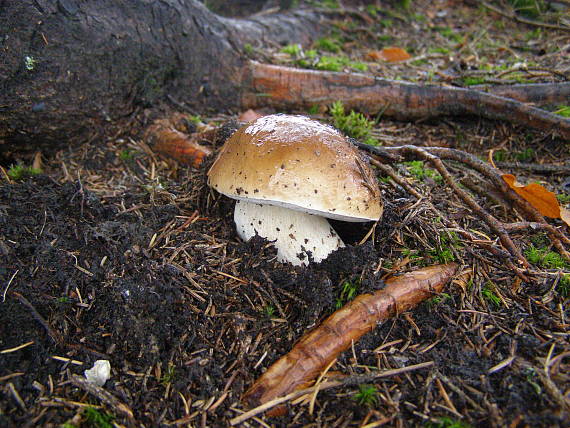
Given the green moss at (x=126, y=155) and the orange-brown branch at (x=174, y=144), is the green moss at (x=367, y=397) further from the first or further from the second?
the green moss at (x=126, y=155)

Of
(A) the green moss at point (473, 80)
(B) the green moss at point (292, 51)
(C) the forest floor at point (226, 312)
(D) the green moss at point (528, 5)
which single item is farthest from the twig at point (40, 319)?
(D) the green moss at point (528, 5)

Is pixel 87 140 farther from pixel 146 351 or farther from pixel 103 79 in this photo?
pixel 146 351

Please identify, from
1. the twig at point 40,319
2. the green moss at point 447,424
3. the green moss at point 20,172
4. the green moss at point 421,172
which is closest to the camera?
the green moss at point 447,424

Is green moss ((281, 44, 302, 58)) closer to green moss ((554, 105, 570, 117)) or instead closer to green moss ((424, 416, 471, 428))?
green moss ((554, 105, 570, 117))

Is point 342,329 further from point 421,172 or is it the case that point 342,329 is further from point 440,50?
point 440,50

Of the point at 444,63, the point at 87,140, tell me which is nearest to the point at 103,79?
the point at 87,140

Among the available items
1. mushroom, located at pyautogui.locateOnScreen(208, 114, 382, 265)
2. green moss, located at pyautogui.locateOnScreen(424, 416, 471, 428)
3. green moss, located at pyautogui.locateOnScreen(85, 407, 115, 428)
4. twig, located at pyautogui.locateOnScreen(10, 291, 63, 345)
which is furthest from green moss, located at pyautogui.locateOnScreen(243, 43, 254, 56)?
green moss, located at pyautogui.locateOnScreen(424, 416, 471, 428)
